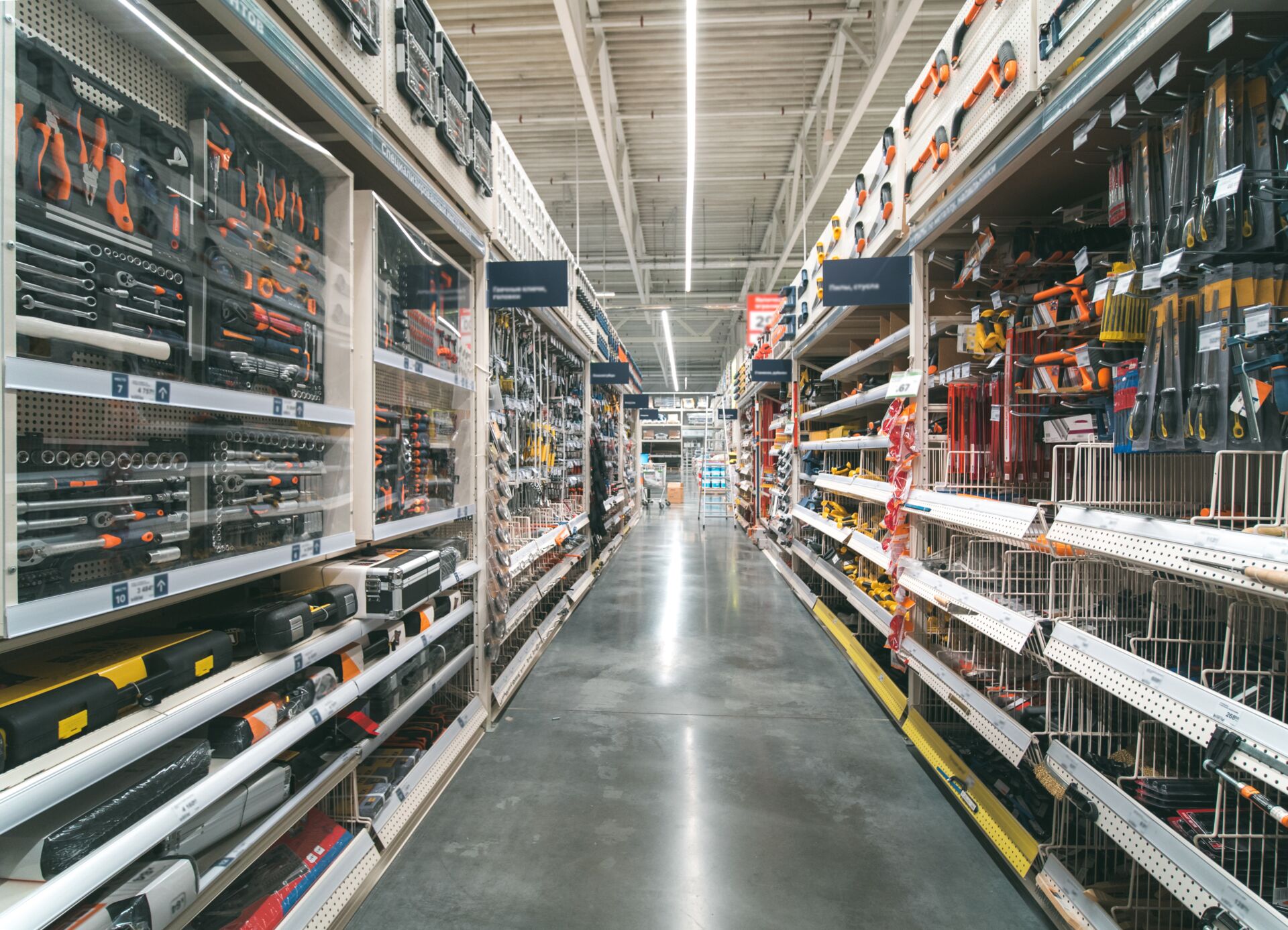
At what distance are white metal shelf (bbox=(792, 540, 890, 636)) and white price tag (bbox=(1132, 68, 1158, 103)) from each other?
8.96 feet

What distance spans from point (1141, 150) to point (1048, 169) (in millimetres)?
671

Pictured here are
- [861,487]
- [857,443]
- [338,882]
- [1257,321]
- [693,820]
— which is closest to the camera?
[1257,321]

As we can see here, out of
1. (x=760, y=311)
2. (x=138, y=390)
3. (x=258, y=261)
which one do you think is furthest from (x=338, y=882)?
(x=760, y=311)

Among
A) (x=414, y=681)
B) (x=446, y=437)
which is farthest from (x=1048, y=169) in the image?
(x=414, y=681)

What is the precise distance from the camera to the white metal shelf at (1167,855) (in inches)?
49.3

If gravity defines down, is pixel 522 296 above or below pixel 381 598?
above

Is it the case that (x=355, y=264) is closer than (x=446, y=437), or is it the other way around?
(x=355, y=264)

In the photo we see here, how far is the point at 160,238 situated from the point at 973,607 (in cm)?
286

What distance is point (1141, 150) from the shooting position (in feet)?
5.88

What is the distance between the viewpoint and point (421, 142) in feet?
8.43

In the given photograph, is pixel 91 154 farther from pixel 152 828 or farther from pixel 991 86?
pixel 991 86

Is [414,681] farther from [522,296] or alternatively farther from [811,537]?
[811,537]

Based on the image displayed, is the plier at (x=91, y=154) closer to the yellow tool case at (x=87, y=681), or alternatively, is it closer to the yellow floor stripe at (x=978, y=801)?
the yellow tool case at (x=87, y=681)

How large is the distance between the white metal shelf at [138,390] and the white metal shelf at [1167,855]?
2.45m
